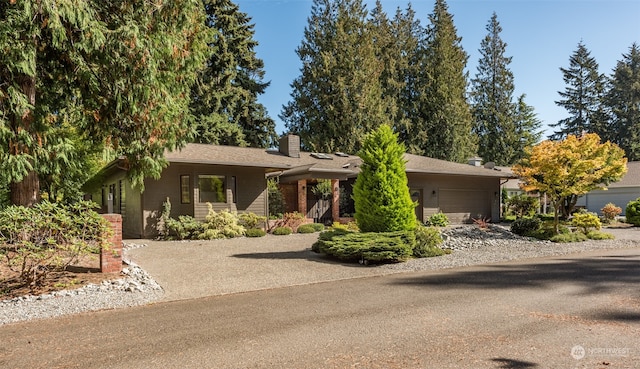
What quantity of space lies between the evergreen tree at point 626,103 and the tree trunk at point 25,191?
179 feet

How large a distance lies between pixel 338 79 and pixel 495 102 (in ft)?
66.1

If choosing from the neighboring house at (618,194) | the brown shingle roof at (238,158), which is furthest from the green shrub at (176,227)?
the neighboring house at (618,194)

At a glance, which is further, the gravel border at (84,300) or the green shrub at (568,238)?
the green shrub at (568,238)

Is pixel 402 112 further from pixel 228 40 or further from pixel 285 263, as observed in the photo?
pixel 285 263

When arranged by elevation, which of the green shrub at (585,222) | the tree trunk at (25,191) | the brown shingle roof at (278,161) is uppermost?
the brown shingle roof at (278,161)

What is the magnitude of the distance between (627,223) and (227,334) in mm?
24389

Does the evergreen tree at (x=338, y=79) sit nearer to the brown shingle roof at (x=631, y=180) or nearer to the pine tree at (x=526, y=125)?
the brown shingle roof at (x=631, y=180)

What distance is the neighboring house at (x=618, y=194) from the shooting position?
2811 centimetres

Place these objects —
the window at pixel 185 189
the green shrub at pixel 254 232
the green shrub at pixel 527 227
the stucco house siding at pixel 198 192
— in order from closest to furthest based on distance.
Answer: the green shrub at pixel 527 227 → the stucco house siding at pixel 198 192 → the green shrub at pixel 254 232 → the window at pixel 185 189

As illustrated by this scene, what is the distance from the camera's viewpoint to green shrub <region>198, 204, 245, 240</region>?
14305 millimetres

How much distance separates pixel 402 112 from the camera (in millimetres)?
35438

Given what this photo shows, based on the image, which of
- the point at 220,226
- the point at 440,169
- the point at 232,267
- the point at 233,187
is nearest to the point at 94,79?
the point at 232,267

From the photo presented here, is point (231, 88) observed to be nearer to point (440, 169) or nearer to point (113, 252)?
point (440, 169)

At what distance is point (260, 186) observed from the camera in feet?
56.4
